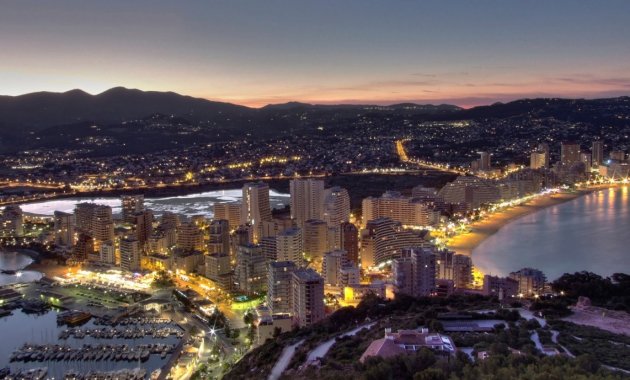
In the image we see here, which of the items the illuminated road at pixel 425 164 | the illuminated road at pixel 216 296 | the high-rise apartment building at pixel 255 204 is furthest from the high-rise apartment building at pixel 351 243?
the illuminated road at pixel 425 164

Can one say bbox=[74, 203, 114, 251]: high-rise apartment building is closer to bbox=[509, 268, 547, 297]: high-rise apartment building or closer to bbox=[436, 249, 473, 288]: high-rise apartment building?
bbox=[436, 249, 473, 288]: high-rise apartment building

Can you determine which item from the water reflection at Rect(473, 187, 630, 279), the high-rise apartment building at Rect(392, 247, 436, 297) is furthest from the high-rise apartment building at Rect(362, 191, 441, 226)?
the high-rise apartment building at Rect(392, 247, 436, 297)

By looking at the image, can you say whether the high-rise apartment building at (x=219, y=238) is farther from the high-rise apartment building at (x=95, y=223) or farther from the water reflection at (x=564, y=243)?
the water reflection at (x=564, y=243)

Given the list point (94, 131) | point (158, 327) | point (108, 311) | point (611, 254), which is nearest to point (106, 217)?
point (108, 311)

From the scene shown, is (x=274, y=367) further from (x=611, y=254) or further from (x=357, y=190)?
(x=357, y=190)

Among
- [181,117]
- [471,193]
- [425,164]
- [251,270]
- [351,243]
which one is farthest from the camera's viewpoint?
[181,117]

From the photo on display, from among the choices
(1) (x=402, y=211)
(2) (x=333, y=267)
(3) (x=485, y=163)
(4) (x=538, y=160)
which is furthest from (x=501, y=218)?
(4) (x=538, y=160)

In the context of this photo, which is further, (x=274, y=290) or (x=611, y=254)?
(x=611, y=254)

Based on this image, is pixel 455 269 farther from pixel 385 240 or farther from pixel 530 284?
pixel 385 240
